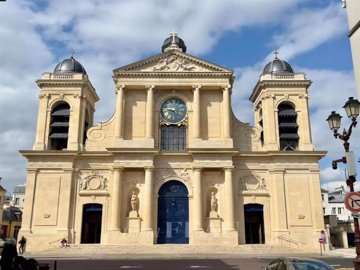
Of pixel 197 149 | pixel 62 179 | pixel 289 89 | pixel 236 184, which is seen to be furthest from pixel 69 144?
pixel 289 89

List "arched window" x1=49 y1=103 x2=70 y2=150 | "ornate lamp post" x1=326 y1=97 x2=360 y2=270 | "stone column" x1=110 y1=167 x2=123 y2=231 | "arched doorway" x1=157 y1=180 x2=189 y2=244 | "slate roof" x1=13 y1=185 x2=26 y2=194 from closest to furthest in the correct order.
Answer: "ornate lamp post" x1=326 y1=97 x2=360 y2=270 < "stone column" x1=110 y1=167 x2=123 y2=231 < "arched doorway" x1=157 y1=180 x2=189 y2=244 < "arched window" x1=49 y1=103 x2=70 y2=150 < "slate roof" x1=13 y1=185 x2=26 y2=194

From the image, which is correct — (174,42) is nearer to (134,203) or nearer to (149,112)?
(149,112)

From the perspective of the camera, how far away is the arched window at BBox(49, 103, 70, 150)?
3422 centimetres

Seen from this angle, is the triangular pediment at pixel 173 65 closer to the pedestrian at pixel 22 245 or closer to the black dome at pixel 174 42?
the black dome at pixel 174 42

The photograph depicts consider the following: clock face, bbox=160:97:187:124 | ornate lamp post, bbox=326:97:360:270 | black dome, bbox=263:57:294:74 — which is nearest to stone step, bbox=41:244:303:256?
clock face, bbox=160:97:187:124

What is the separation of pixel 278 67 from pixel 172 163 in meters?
13.9

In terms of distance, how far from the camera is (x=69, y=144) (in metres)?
33.3

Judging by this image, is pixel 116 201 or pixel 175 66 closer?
pixel 116 201

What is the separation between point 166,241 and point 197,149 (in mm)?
8016

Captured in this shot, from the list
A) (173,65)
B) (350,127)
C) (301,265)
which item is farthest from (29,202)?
(350,127)

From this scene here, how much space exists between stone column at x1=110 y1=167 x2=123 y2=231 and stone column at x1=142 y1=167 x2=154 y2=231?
2.11 m

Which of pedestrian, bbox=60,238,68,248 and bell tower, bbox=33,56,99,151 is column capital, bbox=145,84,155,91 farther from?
pedestrian, bbox=60,238,68,248

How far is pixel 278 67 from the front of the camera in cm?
3669

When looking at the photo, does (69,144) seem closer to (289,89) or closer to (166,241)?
(166,241)
